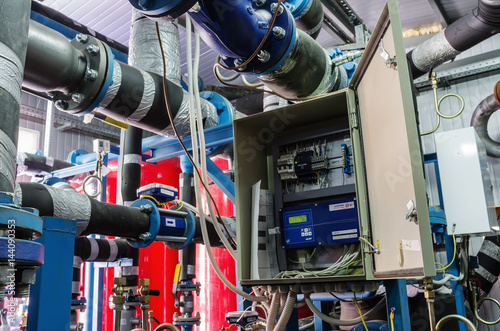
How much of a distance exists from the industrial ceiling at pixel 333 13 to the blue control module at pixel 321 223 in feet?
6.22

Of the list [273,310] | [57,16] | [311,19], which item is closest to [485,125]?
[311,19]

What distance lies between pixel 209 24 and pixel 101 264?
190cm

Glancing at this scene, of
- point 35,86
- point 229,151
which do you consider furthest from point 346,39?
point 35,86

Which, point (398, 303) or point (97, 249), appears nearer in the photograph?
point (398, 303)

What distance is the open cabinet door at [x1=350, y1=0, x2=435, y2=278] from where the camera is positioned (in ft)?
2.46

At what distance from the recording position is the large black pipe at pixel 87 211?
1279mm

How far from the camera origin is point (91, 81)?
52.0 inches

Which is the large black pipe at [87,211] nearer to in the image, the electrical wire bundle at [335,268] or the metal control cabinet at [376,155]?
the metal control cabinet at [376,155]

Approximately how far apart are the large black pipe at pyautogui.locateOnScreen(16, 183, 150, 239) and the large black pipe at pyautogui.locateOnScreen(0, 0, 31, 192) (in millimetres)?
663

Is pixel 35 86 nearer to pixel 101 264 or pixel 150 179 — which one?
pixel 101 264

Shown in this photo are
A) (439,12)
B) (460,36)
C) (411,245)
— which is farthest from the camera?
(439,12)

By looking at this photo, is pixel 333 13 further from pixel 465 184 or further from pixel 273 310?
pixel 273 310

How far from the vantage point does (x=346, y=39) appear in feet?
11.5

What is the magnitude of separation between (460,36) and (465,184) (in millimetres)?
887
